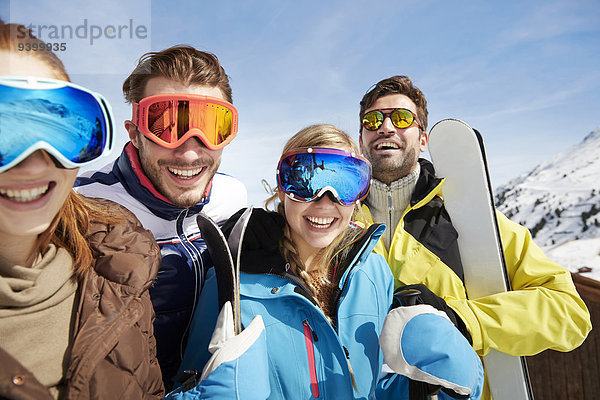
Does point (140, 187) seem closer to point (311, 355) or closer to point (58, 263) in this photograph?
point (58, 263)

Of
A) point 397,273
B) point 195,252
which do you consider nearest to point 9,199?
point 195,252

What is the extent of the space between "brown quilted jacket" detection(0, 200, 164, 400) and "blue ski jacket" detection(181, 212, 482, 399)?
415 millimetres

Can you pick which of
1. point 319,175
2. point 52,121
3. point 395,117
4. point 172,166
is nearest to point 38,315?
point 52,121

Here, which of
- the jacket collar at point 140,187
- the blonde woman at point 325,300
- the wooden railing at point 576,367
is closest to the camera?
the blonde woman at point 325,300

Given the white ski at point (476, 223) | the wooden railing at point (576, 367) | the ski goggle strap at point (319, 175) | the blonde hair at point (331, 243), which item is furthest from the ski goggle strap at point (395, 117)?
the wooden railing at point (576, 367)

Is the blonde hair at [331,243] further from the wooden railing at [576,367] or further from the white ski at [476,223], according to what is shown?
the wooden railing at [576,367]

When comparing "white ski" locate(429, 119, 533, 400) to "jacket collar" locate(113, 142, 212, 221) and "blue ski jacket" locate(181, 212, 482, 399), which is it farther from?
"jacket collar" locate(113, 142, 212, 221)

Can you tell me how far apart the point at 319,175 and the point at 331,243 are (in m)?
0.40

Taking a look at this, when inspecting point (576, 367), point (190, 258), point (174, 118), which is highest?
point (174, 118)

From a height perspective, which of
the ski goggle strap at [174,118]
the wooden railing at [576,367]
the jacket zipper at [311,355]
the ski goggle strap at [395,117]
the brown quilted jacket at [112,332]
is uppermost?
the ski goggle strap at [395,117]

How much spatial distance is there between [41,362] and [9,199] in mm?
517

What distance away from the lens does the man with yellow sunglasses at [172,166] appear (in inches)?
74.9

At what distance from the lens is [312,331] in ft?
5.33

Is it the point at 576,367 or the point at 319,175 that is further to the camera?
the point at 576,367
